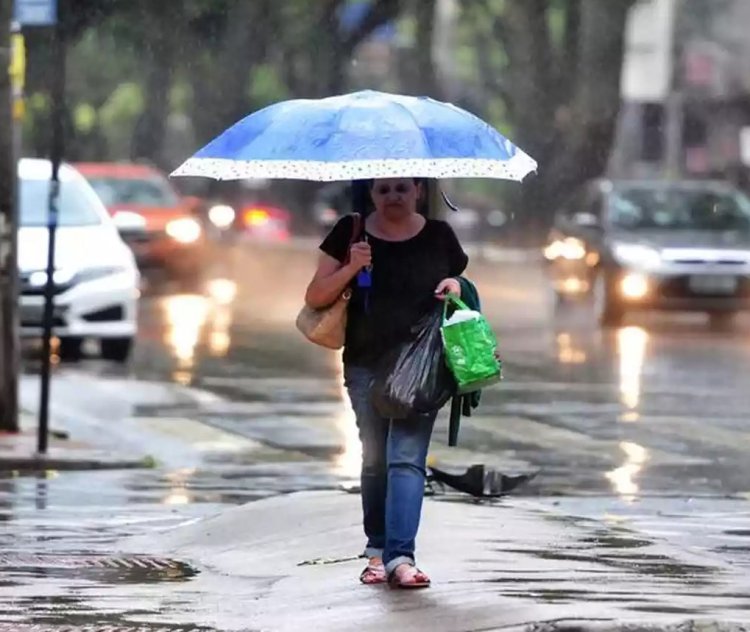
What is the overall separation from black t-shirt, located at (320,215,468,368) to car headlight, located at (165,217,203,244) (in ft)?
71.8

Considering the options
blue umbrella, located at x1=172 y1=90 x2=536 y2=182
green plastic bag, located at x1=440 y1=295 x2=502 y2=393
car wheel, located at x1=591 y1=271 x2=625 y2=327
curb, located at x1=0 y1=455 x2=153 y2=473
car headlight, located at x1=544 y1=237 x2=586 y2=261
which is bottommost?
curb, located at x1=0 y1=455 x2=153 y2=473

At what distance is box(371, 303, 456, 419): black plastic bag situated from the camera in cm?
845

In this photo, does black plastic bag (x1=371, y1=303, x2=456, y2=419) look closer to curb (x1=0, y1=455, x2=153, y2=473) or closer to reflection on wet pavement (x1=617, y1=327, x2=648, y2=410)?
curb (x1=0, y1=455, x2=153, y2=473)

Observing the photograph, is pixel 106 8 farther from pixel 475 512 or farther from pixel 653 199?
pixel 475 512

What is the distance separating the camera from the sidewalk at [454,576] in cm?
801

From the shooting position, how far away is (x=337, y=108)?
28.7 ft

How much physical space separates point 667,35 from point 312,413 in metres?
41.6

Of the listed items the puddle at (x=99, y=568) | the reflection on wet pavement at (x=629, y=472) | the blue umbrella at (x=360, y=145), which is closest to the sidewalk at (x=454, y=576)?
the puddle at (x=99, y=568)

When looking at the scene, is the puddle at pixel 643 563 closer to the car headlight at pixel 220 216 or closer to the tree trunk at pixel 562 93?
the car headlight at pixel 220 216

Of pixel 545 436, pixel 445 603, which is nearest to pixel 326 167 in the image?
pixel 445 603

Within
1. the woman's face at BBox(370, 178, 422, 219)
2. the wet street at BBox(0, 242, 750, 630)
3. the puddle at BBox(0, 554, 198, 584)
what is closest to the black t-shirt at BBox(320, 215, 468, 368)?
the woman's face at BBox(370, 178, 422, 219)

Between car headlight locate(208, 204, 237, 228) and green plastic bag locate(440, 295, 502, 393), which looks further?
car headlight locate(208, 204, 237, 228)

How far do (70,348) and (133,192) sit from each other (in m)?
10.4

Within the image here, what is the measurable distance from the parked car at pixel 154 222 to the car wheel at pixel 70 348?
28.9 ft
